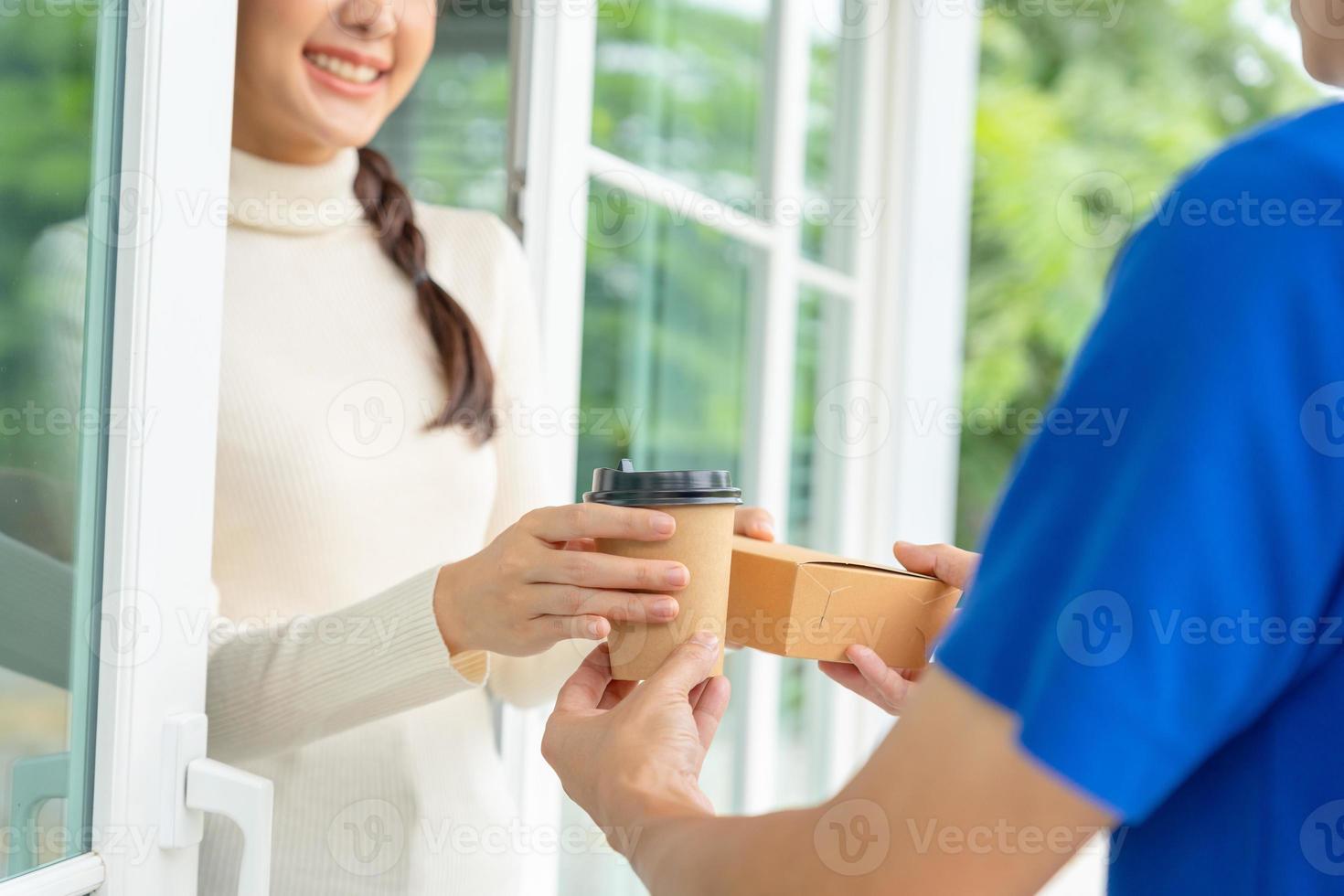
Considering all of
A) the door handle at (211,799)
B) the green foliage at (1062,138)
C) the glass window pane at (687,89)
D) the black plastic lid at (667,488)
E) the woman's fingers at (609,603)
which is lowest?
the door handle at (211,799)

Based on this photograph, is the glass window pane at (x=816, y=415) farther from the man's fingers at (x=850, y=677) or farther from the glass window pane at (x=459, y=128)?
the man's fingers at (x=850, y=677)

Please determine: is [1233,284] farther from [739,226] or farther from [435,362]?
[739,226]

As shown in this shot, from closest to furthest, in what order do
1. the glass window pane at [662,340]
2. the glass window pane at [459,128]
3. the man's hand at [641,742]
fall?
the man's hand at [641,742], the glass window pane at [662,340], the glass window pane at [459,128]

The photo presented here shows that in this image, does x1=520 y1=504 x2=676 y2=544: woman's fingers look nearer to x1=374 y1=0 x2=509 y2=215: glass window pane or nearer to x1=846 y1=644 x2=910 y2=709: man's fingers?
x1=846 y1=644 x2=910 y2=709: man's fingers

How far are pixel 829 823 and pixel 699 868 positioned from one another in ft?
0.26

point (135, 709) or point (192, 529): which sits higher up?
point (192, 529)

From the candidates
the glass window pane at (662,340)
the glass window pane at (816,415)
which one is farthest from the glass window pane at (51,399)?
the glass window pane at (816,415)

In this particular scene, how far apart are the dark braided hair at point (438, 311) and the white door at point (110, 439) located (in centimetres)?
32

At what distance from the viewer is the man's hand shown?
62cm

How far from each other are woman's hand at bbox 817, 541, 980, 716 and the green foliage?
22.7ft

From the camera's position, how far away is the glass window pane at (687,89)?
1.86 m

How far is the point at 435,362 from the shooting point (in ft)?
3.99

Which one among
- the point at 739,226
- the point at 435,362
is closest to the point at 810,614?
the point at 435,362

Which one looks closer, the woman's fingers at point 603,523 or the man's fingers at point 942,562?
the woman's fingers at point 603,523
